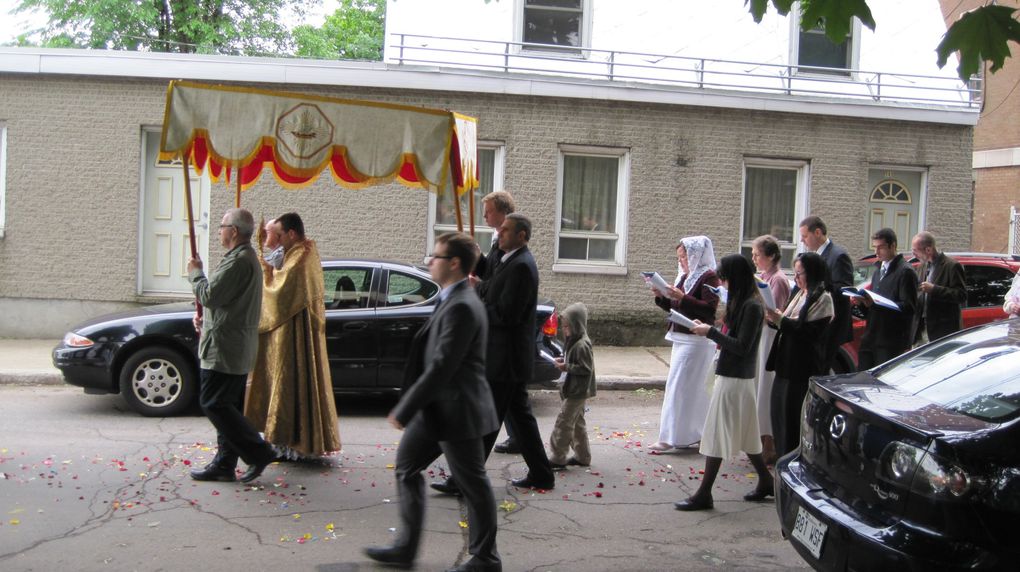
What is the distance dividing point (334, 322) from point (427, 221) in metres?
5.23

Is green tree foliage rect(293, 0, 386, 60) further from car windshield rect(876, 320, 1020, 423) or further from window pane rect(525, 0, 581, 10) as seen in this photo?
car windshield rect(876, 320, 1020, 423)

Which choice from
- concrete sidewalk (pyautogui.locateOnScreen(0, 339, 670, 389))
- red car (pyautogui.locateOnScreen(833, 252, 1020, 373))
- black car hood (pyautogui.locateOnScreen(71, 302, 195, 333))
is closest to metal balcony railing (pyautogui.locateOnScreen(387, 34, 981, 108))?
concrete sidewalk (pyautogui.locateOnScreen(0, 339, 670, 389))

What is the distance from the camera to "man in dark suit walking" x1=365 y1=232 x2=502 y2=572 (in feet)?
14.8

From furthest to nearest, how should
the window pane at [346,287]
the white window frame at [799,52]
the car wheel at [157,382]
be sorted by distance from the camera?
the white window frame at [799,52], the window pane at [346,287], the car wheel at [157,382]

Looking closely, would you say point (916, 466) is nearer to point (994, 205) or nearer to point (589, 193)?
point (589, 193)

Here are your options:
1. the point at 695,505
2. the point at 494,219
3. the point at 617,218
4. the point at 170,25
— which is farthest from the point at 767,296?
the point at 170,25

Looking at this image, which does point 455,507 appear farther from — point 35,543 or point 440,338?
point 35,543

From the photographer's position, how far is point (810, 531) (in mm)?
4191

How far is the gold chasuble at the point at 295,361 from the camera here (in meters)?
6.60

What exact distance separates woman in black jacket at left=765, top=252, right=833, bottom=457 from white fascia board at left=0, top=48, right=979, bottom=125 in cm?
789

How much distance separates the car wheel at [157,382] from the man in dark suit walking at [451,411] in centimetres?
436

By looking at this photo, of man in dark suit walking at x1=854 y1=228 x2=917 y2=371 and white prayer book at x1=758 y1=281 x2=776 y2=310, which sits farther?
man in dark suit walking at x1=854 y1=228 x2=917 y2=371

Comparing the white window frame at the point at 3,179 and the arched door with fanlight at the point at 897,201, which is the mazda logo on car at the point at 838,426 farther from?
the white window frame at the point at 3,179

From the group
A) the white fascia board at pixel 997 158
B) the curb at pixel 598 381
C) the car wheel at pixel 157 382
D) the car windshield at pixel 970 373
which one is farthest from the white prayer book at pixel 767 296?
the white fascia board at pixel 997 158
